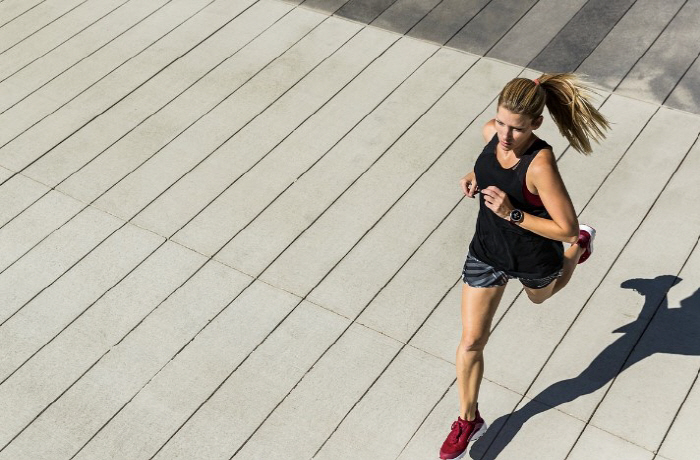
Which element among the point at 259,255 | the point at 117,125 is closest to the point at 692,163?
the point at 259,255

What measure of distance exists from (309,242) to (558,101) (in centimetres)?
213

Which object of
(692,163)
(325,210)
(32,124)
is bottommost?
(692,163)

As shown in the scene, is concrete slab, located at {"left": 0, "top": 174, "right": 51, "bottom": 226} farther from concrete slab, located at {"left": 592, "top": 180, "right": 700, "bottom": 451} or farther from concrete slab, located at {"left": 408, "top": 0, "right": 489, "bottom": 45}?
concrete slab, located at {"left": 592, "top": 180, "right": 700, "bottom": 451}

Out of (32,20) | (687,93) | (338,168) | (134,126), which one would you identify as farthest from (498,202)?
(32,20)

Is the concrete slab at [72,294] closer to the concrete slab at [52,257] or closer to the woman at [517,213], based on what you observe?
the concrete slab at [52,257]

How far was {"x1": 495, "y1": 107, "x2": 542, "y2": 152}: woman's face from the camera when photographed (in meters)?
3.86

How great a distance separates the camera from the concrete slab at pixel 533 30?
7234 mm

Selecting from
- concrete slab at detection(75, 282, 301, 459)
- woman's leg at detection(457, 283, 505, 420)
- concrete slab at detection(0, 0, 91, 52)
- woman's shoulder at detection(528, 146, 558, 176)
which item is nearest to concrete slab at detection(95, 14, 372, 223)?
concrete slab at detection(75, 282, 301, 459)

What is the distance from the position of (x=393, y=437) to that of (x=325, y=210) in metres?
1.82

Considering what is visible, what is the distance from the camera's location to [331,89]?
23.0 feet

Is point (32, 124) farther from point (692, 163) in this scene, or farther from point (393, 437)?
point (692, 163)

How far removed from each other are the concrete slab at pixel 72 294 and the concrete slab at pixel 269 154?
0.20 meters

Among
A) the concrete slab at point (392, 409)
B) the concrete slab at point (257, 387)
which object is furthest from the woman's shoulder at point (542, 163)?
the concrete slab at point (257, 387)

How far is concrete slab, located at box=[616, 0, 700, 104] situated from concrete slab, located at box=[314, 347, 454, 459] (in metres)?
2.97
